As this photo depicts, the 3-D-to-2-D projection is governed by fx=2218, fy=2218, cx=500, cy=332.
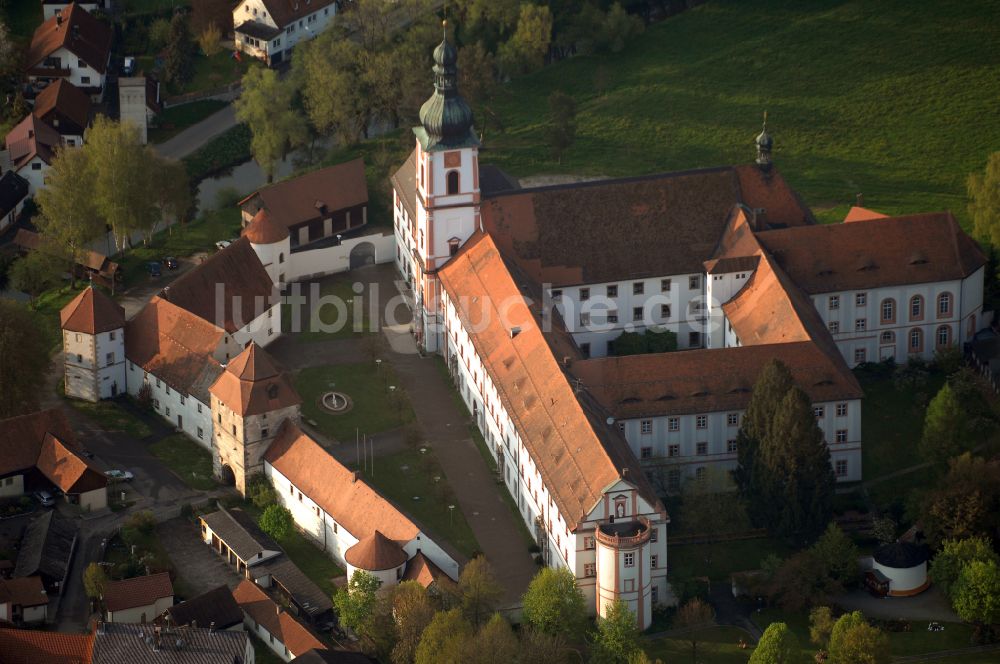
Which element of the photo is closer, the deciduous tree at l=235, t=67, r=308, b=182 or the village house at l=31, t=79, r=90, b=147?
the deciduous tree at l=235, t=67, r=308, b=182

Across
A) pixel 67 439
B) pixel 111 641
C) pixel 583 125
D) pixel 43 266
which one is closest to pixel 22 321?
pixel 67 439

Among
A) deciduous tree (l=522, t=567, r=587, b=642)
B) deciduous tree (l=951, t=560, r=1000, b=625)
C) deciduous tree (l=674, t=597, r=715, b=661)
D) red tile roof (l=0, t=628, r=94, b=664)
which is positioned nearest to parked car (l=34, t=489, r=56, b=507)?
red tile roof (l=0, t=628, r=94, b=664)

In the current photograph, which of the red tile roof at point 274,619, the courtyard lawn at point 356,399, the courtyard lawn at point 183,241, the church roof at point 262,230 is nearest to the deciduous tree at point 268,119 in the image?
the courtyard lawn at point 183,241

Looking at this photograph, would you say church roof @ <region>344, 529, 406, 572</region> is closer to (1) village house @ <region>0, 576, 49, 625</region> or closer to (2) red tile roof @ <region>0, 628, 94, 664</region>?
(2) red tile roof @ <region>0, 628, 94, 664</region>

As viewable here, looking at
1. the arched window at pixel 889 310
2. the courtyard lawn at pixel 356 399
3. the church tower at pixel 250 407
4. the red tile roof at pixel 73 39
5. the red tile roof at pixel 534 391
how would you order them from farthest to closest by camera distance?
the red tile roof at pixel 73 39
the arched window at pixel 889 310
the courtyard lawn at pixel 356 399
the church tower at pixel 250 407
the red tile roof at pixel 534 391

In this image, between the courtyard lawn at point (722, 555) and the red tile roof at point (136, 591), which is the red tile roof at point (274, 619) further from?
the courtyard lawn at point (722, 555)

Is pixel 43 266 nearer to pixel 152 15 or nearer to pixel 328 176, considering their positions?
pixel 328 176
